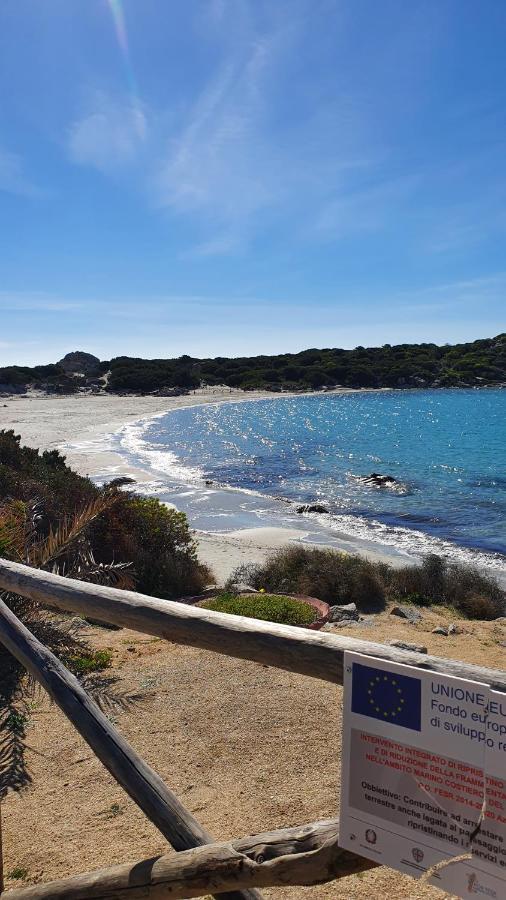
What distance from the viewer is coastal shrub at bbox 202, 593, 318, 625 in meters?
8.88

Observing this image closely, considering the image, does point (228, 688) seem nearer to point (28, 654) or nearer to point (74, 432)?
point (28, 654)

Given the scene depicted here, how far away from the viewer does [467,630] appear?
1033cm

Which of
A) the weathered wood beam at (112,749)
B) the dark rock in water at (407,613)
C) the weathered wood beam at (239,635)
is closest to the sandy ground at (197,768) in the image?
the weathered wood beam at (112,749)

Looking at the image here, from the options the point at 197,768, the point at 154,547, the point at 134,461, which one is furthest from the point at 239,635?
the point at 134,461

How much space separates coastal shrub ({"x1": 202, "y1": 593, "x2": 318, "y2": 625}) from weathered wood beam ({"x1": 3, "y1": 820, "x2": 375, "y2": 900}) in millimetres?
5978

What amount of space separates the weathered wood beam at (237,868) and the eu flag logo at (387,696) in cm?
58

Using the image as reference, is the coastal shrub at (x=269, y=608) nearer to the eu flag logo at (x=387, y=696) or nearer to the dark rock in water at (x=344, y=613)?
the dark rock in water at (x=344, y=613)

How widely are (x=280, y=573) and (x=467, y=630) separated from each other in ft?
12.5

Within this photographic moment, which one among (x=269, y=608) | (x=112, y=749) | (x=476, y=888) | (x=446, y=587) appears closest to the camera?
(x=476, y=888)

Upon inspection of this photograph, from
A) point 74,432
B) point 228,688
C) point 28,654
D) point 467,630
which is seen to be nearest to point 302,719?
point 228,688

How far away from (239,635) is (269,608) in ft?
21.2

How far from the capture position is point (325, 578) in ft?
40.4

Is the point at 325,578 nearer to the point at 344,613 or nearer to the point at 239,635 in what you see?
the point at 344,613

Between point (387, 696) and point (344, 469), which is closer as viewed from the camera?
point (387, 696)
